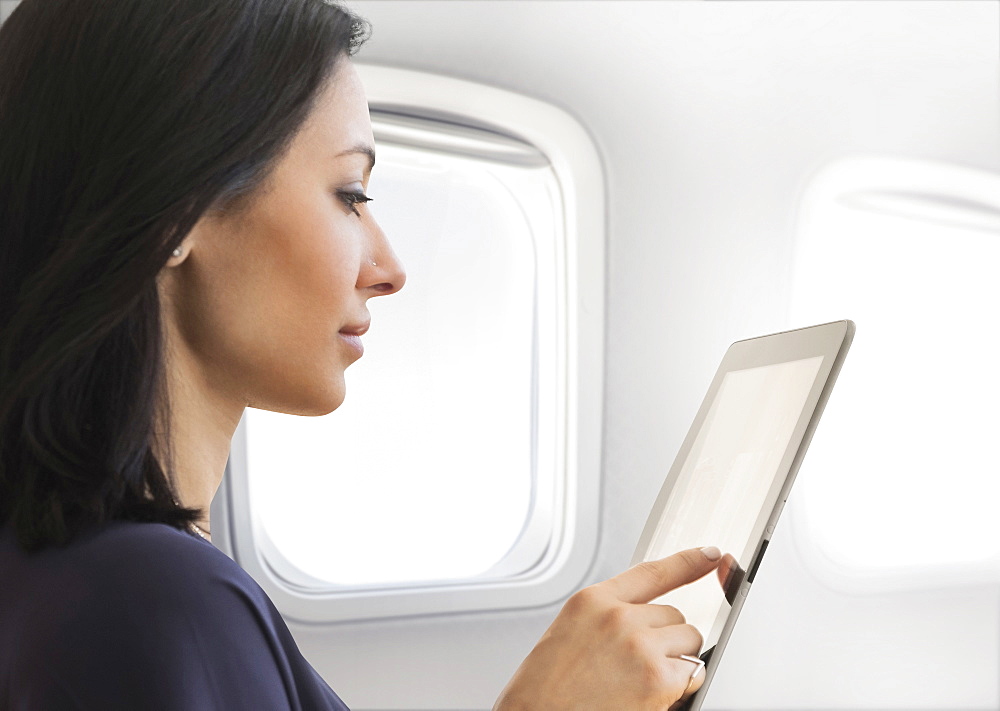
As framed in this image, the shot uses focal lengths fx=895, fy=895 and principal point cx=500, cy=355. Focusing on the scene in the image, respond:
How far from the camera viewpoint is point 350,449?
5.38 feet

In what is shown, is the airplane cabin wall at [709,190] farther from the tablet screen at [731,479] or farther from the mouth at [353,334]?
the mouth at [353,334]

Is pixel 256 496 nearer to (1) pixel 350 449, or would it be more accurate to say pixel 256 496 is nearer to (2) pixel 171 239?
(1) pixel 350 449

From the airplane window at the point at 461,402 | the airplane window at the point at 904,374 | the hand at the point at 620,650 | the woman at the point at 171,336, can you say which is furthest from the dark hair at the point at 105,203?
the airplane window at the point at 904,374

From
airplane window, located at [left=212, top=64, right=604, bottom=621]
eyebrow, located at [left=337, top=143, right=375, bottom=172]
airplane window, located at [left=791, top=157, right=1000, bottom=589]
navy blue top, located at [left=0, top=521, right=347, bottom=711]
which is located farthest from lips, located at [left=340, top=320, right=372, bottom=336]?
airplane window, located at [left=791, top=157, right=1000, bottom=589]

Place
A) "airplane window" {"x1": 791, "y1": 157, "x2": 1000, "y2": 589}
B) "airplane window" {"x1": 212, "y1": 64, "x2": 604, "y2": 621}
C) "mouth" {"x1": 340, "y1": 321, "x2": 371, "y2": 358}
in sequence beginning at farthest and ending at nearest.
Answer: "airplane window" {"x1": 791, "y1": 157, "x2": 1000, "y2": 589}, "airplane window" {"x1": 212, "y1": 64, "x2": 604, "y2": 621}, "mouth" {"x1": 340, "y1": 321, "x2": 371, "y2": 358}

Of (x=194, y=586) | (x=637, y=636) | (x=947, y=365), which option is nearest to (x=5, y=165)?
(x=194, y=586)

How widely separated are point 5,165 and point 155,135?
112mm

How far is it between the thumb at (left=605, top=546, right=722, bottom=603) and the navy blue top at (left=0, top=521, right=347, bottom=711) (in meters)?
0.24

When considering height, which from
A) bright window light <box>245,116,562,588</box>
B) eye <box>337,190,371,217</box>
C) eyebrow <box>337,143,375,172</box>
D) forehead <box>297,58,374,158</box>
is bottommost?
bright window light <box>245,116,562,588</box>

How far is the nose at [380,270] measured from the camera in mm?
667

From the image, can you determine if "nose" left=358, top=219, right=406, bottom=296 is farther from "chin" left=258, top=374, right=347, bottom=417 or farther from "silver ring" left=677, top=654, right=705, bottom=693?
"silver ring" left=677, top=654, right=705, bottom=693

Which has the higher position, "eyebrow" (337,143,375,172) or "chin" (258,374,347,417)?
"eyebrow" (337,143,375,172)

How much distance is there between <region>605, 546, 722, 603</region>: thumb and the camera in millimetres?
587

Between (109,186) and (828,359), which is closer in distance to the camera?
(109,186)
